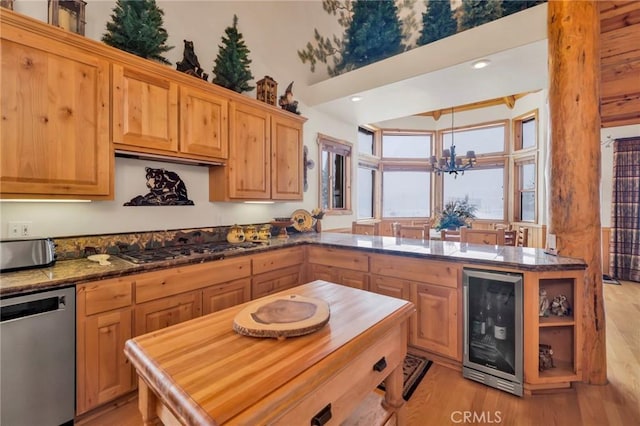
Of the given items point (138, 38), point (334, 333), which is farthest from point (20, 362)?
point (138, 38)

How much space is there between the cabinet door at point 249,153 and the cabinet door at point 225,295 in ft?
2.95

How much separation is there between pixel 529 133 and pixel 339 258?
550 cm

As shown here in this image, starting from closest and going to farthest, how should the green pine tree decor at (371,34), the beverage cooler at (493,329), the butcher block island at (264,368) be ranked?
the butcher block island at (264,368), the beverage cooler at (493,329), the green pine tree decor at (371,34)

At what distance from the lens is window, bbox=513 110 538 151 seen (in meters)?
5.69

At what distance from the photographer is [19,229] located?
6.39ft

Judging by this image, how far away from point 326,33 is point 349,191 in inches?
97.3

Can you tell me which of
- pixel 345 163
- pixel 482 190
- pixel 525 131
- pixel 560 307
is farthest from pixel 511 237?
pixel 525 131

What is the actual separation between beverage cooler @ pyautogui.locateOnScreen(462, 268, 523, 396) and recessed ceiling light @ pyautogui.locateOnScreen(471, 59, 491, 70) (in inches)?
81.2

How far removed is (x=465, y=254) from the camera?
2.37 m

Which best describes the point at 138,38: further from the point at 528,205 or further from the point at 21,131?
the point at 528,205

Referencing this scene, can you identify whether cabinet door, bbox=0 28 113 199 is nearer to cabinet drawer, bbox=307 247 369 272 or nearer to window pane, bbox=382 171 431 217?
cabinet drawer, bbox=307 247 369 272

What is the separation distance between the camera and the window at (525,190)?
5.78 metres

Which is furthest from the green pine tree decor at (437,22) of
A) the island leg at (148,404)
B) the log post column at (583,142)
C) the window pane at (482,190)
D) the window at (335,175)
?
the window pane at (482,190)

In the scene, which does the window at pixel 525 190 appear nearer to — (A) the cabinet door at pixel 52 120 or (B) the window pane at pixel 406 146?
(B) the window pane at pixel 406 146
